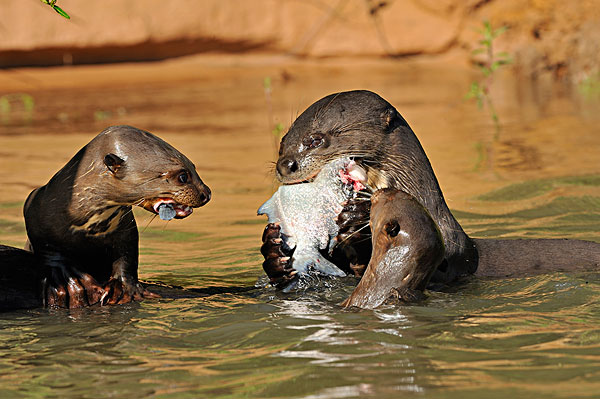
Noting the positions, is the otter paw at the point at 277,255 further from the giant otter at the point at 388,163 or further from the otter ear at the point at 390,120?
the otter ear at the point at 390,120

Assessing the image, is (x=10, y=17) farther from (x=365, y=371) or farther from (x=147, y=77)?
(x=365, y=371)

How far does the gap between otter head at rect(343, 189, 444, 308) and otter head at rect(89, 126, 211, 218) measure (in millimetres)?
966

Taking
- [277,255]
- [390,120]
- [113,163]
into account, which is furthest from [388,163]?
[113,163]

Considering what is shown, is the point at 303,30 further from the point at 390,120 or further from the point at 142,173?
the point at 142,173

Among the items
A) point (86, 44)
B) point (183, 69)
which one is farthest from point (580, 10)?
point (86, 44)

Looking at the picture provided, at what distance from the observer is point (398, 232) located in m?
3.95

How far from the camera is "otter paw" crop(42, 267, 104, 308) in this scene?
4.45 m

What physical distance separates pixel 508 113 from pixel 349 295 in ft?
25.6

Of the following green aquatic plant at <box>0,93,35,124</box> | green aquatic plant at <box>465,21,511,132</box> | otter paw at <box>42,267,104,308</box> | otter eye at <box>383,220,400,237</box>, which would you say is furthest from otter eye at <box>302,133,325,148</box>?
green aquatic plant at <box>0,93,35,124</box>

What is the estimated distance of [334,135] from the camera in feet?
15.7

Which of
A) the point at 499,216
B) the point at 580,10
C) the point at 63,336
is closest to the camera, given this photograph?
the point at 63,336

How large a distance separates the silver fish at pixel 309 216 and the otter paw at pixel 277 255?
0.03 meters

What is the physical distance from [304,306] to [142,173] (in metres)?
0.98

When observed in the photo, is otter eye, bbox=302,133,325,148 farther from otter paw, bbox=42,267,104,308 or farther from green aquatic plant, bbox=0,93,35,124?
green aquatic plant, bbox=0,93,35,124
